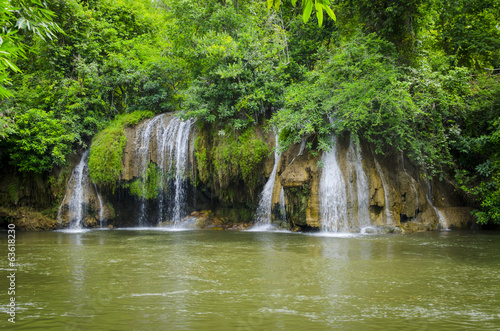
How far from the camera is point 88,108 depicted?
21125 mm

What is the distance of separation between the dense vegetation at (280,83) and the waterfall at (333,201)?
138cm

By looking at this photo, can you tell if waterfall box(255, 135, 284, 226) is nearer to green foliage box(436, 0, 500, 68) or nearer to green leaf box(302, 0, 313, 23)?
green foliage box(436, 0, 500, 68)

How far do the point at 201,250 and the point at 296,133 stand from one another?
6.64m

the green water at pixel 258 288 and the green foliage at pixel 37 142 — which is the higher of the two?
the green foliage at pixel 37 142

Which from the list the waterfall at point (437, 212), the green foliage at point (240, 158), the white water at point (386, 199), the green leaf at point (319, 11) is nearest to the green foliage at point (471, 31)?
the waterfall at point (437, 212)

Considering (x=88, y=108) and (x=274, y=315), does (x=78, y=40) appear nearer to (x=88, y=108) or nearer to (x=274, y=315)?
(x=88, y=108)

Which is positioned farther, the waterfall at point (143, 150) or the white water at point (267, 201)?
the waterfall at point (143, 150)

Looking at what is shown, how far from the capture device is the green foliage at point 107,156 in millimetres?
18391

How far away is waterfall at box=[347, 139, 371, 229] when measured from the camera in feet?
47.1

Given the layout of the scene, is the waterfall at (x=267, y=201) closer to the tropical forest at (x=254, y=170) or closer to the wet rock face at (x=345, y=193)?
the tropical forest at (x=254, y=170)

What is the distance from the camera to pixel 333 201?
14297 millimetres

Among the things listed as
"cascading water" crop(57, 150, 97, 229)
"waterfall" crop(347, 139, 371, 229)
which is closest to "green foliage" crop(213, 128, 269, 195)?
"waterfall" crop(347, 139, 371, 229)

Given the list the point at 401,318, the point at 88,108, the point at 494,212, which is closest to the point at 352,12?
the point at 494,212

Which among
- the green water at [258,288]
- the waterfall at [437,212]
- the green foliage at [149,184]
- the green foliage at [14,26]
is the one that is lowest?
the green water at [258,288]
